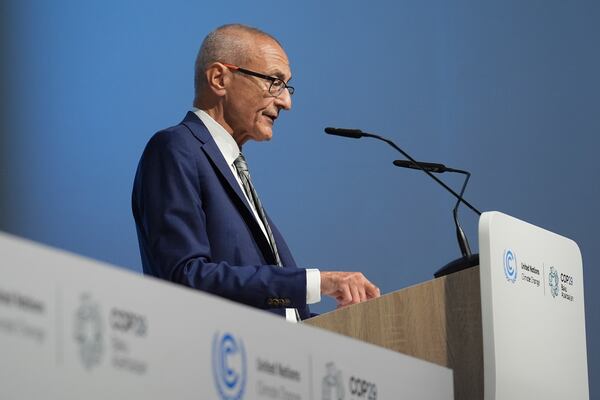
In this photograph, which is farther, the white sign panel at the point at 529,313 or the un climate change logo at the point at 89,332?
the white sign panel at the point at 529,313

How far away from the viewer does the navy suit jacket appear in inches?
127

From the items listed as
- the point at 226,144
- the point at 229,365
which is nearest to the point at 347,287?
the point at 226,144

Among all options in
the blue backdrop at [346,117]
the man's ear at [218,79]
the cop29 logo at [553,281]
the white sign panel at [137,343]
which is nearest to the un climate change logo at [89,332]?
the white sign panel at [137,343]

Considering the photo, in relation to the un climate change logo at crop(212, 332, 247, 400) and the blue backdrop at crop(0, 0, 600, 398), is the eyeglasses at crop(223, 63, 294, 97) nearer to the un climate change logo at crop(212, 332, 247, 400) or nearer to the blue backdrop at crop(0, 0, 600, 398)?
the blue backdrop at crop(0, 0, 600, 398)

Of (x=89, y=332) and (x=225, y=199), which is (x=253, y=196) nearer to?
(x=225, y=199)

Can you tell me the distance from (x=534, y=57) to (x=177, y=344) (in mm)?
3955

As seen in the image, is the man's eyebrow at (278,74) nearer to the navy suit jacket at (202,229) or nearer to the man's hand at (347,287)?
the navy suit jacket at (202,229)

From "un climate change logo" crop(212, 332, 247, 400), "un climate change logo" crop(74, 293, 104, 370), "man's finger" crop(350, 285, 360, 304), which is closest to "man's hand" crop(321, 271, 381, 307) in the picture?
"man's finger" crop(350, 285, 360, 304)

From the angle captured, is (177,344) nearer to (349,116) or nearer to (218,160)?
(218,160)

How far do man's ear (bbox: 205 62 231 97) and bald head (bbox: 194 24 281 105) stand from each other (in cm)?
3

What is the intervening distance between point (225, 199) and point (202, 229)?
18cm

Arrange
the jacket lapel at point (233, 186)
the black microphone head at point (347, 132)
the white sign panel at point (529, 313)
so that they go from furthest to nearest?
the black microphone head at point (347, 132) < the jacket lapel at point (233, 186) < the white sign panel at point (529, 313)

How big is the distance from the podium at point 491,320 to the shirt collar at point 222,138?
30.6 inches

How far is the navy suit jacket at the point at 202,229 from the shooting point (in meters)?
3.24
